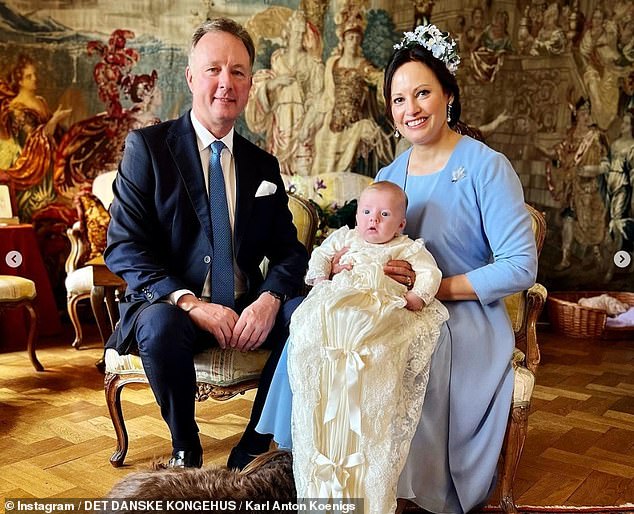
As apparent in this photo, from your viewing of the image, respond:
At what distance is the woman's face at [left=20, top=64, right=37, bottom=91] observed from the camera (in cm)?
516

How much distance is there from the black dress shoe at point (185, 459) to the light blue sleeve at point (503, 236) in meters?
1.10

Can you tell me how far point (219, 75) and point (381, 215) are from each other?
0.83 meters

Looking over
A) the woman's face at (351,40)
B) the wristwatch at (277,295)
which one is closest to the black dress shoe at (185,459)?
the wristwatch at (277,295)

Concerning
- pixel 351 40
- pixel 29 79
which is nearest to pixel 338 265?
pixel 29 79

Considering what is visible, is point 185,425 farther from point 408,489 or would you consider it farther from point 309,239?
point 309,239

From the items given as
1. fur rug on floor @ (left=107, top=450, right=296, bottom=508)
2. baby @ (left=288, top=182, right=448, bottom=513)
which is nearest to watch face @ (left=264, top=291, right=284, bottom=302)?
baby @ (left=288, top=182, right=448, bottom=513)

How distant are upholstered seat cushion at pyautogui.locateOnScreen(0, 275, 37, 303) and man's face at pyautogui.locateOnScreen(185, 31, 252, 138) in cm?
185

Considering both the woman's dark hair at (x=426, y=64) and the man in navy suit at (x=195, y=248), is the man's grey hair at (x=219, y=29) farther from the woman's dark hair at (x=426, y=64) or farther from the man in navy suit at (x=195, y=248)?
the woman's dark hair at (x=426, y=64)

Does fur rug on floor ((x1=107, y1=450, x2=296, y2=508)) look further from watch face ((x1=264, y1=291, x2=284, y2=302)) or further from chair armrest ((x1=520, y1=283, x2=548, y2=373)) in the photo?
chair armrest ((x1=520, y1=283, x2=548, y2=373))

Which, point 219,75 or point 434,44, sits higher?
point 434,44

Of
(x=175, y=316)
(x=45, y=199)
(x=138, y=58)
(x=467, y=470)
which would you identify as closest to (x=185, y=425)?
(x=175, y=316)

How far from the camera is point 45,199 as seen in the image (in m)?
5.27

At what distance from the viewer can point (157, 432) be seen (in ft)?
10.0

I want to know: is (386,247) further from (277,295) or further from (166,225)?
(166,225)
